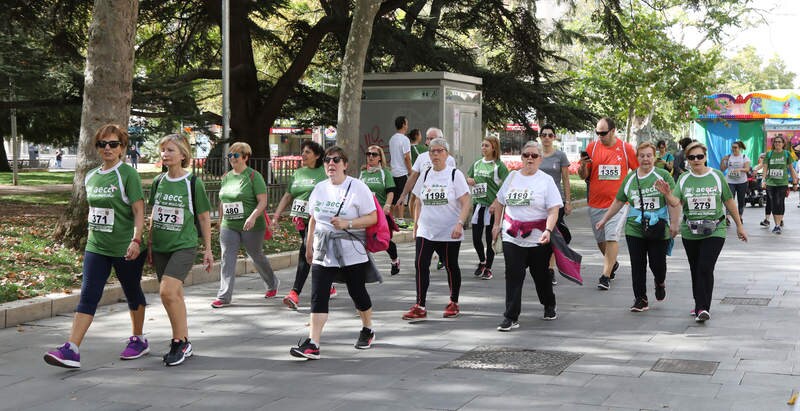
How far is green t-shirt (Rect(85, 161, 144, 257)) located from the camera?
22.6 ft

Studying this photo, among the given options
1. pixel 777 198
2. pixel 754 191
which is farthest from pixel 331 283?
pixel 754 191

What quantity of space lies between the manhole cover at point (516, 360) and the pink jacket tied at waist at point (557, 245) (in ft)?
3.99

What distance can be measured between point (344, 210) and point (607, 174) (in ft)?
14.4

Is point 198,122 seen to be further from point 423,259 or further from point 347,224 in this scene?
point 347,224

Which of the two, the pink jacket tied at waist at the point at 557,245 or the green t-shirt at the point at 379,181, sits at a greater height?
the green t-shirt at the point at 379,181

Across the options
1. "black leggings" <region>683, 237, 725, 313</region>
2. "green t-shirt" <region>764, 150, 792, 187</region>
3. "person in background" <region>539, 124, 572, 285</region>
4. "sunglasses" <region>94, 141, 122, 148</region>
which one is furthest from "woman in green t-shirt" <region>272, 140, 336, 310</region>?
"green t-shirt" <region>764, 150, 792, 187</region>

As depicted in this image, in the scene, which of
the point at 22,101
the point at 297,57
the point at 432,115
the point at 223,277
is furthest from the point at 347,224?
the point at 297,57

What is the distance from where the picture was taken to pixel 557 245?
8.41 metres

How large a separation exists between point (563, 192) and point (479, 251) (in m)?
1.23

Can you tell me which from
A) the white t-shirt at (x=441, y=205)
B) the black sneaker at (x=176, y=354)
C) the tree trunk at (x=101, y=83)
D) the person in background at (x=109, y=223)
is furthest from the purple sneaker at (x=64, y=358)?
the tree trunk at (x=101, y=83)

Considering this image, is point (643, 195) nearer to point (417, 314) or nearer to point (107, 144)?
point (417, 314)

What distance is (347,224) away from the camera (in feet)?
23.5

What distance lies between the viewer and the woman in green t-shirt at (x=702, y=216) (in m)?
8.49

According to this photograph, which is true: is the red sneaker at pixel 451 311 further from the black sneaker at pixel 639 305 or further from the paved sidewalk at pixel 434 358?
the black sneaker at pixel 639 305
